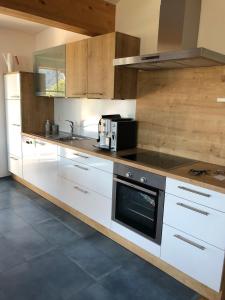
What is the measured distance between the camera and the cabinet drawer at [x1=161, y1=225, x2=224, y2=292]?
69.0 inches

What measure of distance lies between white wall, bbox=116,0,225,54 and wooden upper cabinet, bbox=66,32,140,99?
0.46 ft

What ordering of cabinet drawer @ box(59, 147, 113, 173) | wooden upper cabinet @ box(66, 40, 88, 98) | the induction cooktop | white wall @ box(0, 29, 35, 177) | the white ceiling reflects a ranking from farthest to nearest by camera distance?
white wall @ box(0, 29, 35, 177) → the white ceiling → wooden upper cabinet @ box(66, 40, 88, 98) → cabinet drawer @ box(59, 147, 113, 173) → the induction cooktop

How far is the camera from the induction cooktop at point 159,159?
2158 mm

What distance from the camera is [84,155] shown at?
2.71 meters

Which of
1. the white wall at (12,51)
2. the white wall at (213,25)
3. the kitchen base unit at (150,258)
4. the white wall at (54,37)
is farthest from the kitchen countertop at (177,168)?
the white wall at (12,51)

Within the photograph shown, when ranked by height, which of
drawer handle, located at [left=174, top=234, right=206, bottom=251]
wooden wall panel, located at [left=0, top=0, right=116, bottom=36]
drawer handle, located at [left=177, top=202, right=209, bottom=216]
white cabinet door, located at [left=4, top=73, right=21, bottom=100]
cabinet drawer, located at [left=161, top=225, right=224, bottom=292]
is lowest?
cabinet drawer, located at [left=161, top=225, right=224, bottom=292]

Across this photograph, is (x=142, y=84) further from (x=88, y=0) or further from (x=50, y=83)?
(x=50, y=83)

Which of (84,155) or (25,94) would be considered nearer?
(84,155)

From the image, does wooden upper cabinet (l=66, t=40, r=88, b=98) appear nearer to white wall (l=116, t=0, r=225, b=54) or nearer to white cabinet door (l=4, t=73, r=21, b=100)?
white wall (l=116, t=0, r=225, b=54)

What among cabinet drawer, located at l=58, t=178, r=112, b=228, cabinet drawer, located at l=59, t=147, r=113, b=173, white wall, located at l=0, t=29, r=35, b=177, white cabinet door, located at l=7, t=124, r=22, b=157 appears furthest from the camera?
white wall, located at l=0, t=29, r=35, b=177

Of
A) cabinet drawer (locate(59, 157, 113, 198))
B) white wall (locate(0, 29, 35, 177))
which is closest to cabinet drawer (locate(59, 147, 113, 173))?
cabinet drawer (locate(59, 157, 113, 198))

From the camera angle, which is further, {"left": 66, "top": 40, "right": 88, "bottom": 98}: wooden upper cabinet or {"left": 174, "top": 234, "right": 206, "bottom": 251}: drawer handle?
{"left": 66, "top": 40, "right": 88, "bottom": 98}: wooden upper cabinet

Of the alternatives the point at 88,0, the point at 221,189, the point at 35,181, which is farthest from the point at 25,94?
the point at 221,189

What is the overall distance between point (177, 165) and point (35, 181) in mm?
2246
